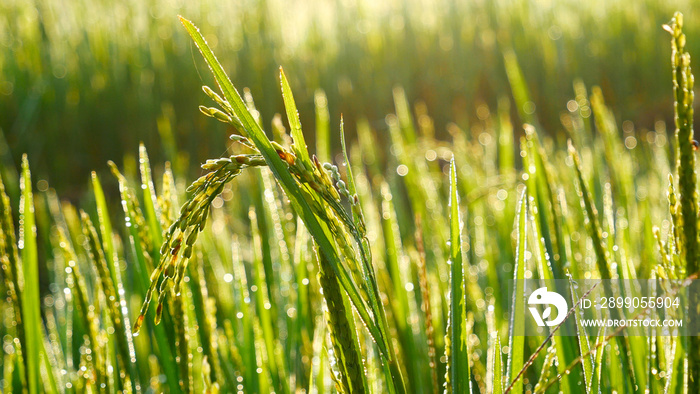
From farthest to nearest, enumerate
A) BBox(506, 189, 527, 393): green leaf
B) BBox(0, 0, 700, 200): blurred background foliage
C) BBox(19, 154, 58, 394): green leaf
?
BBox(0, 0, 700, 200): blurred background foliage
BBox(19, 154, 58, 394): green leaf
BBox(506, 189, 527, 393): green leaf

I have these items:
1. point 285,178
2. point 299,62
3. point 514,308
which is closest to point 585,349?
point 514,308

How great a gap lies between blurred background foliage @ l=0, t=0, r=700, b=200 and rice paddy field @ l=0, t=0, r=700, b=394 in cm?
1

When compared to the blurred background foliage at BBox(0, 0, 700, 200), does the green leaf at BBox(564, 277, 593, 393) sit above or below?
below

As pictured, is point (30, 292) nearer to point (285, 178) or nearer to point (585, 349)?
point (285, 178)

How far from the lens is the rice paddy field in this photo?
1.30 feet

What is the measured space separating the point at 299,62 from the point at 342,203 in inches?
77.5

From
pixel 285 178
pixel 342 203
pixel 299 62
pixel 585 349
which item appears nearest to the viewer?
pixel 285 178

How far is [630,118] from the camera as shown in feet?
11.7

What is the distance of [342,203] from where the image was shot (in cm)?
158

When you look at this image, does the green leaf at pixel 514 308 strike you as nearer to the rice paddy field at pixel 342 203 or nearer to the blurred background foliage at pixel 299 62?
the rice paddy field at pixel 342 203

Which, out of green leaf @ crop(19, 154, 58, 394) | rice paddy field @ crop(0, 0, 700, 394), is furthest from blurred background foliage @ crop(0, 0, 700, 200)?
green leaf @ crop(19, 154, 58, 394)

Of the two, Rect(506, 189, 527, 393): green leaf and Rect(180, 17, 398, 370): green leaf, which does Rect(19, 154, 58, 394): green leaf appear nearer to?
Rect(180, 17, 398, 370): green leaf

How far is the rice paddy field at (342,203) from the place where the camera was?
397mm

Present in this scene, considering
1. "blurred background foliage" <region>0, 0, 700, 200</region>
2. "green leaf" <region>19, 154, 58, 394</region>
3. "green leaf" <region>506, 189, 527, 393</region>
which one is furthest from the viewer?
"blurred background foliage" <region>0, 0, 700, 200</region>
